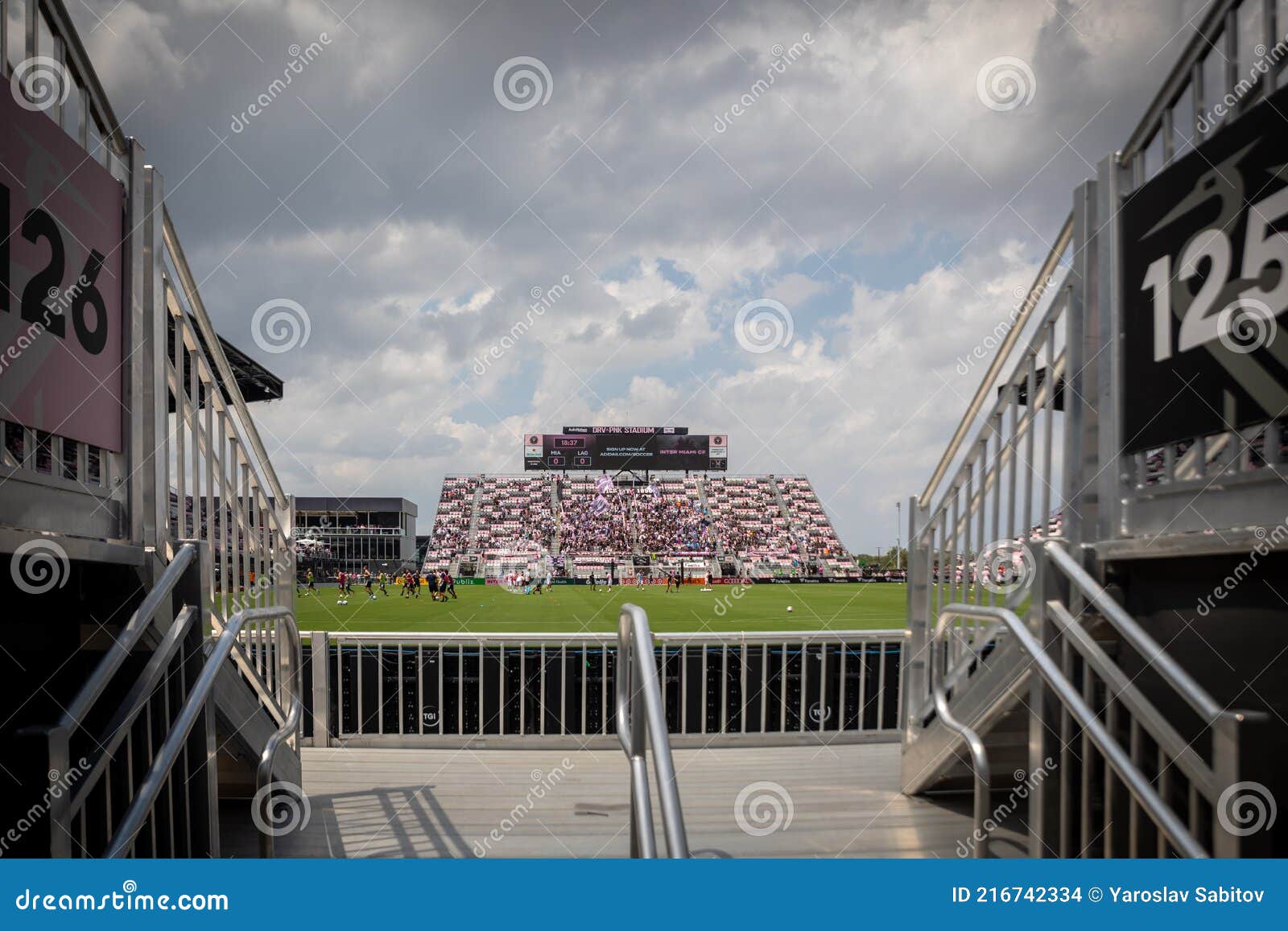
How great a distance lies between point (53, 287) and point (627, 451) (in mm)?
55524

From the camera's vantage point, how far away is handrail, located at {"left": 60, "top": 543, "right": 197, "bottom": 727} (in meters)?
2.08

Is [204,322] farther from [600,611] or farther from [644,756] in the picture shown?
[600,611]

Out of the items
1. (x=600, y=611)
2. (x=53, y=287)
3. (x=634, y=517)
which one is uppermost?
(x=53, y=287)

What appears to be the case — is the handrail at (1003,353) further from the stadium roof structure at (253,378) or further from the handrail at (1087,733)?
the stadium roof structure at (253,378)

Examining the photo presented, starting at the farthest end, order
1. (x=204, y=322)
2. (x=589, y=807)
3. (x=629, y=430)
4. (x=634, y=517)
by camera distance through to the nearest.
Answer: (x=629, y=430), (x=634, y=517), (x=589, y=807), (x=204, y=322)

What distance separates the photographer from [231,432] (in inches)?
149

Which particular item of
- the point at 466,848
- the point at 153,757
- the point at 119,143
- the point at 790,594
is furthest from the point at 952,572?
the point at 790,594

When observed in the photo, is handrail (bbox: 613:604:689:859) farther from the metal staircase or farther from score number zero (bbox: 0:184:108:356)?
score number zero (bbox: 0:184:108:356)

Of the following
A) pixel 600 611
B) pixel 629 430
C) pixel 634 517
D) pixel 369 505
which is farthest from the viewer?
pixel 629 430

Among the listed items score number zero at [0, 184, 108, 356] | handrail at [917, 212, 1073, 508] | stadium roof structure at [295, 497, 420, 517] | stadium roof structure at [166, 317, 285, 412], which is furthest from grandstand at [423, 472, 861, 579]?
score number zero at [0, 184, 108, 356]

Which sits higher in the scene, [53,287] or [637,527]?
[53,287]

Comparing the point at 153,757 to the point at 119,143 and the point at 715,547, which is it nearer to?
the point at 119,143

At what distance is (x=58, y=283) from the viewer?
2.67 m

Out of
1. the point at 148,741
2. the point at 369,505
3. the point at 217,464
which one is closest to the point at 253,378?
the point at 217,464
